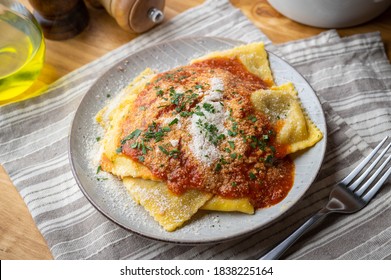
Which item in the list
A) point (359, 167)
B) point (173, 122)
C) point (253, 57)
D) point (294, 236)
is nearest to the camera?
point (294, 236)

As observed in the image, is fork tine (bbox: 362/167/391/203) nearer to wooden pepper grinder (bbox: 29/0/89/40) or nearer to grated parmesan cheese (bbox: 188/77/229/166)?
grated parmesan cheese (bbox: 188/77/229/166)

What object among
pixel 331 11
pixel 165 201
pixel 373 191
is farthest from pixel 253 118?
pixel 331 11

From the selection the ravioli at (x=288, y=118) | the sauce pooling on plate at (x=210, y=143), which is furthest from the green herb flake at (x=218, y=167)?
the ravioli at (x=288, y=118)

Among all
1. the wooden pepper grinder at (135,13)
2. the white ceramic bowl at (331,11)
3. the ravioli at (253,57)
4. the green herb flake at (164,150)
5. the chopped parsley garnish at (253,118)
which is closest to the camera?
the green herb flake at (164,150)

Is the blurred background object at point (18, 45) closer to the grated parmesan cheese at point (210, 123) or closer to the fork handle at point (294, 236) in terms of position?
the grated parmesan cheese at point (210, 123)

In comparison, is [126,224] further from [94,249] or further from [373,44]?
[373,44]

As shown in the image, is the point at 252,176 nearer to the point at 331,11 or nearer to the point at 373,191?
the point at 373,191
